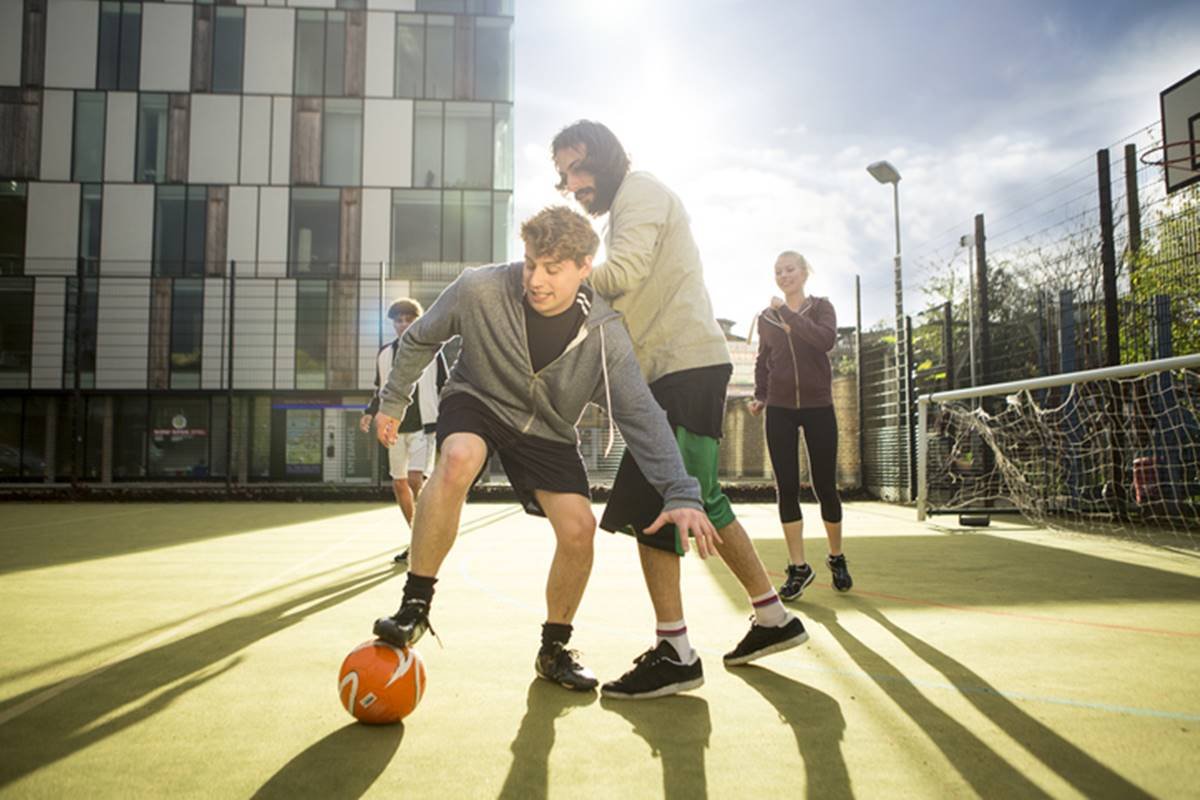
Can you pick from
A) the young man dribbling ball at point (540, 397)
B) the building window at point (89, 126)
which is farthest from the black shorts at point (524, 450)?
the building window at point (89, 126)

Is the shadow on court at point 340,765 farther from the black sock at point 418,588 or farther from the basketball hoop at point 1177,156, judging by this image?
the basketball hoop at point 1177,156

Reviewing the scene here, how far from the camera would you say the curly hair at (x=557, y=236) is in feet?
8.27

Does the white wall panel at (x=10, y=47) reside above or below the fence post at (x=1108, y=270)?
above

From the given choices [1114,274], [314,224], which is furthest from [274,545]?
[314,224]

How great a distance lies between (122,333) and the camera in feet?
64.3

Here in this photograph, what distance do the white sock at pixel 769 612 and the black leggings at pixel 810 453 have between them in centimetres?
151

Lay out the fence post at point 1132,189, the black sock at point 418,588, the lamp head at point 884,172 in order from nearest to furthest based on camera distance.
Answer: the black sock at point 418,588 → the fence post at point 1132,189 → the lamp head at point 884,172

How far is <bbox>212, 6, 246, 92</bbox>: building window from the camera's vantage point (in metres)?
23.2

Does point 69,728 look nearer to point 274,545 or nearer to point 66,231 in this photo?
point 274,545

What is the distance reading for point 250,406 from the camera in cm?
2139

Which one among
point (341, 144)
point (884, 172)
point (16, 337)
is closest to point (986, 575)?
point (884, 172)

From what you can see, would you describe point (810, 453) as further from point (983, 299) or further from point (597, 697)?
point (983, 299)

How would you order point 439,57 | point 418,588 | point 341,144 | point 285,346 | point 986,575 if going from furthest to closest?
point 439,57
point 341,144
point 285,346
point 986,575
point 418,588

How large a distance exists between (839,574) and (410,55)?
2284cm
